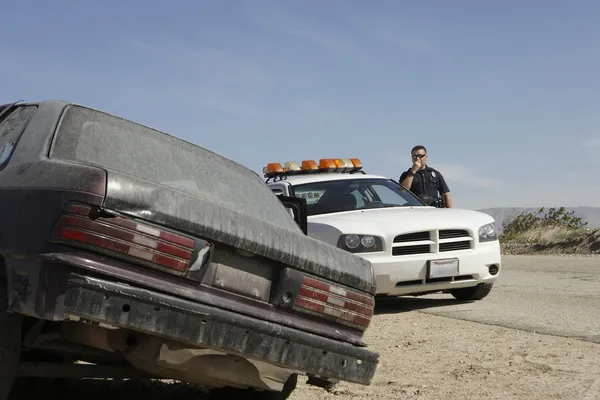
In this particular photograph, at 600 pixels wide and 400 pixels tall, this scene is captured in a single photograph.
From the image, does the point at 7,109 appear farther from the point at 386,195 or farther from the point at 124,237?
the point at 386,195

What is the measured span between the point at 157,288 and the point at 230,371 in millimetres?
639

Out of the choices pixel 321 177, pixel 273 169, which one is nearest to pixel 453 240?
pixel 321 177

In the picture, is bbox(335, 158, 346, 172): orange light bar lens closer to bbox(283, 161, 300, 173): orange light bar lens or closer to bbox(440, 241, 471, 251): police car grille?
bbox(283, 161, 300, 173): orange light bar lens

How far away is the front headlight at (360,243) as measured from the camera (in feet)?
29.9

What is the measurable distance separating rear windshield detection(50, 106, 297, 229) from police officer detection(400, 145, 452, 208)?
7.31 meters

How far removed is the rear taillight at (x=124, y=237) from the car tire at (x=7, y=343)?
19.4 inches

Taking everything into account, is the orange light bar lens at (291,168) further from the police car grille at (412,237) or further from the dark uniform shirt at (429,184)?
the police car grille at (412,237)

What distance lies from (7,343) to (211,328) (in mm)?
907

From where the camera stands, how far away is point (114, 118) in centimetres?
504

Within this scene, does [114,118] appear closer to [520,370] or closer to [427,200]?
[520,370]

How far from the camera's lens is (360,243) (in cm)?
916

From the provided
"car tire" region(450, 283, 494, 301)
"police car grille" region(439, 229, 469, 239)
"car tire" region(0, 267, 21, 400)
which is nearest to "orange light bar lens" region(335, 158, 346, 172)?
"car tire" region(450, 283, 494, 301)

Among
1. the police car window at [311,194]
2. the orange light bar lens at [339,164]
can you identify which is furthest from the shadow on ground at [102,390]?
the orange light bar lens at [339,164]

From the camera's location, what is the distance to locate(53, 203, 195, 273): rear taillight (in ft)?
12.5
